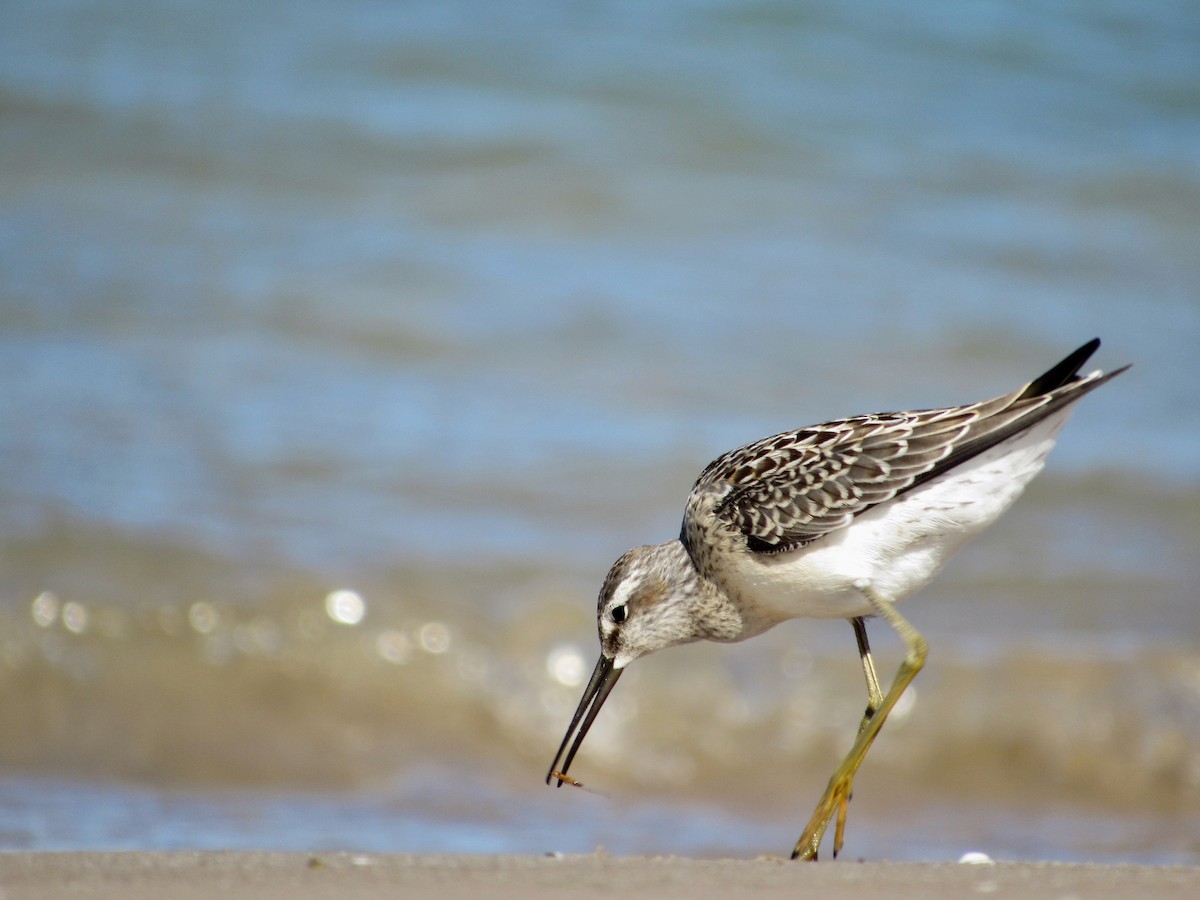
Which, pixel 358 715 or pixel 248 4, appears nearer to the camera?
pixel 358 715

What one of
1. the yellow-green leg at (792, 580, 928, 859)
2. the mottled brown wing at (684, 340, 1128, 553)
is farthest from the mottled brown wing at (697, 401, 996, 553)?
the yellow-green leg at (792, 580, 928, 859)

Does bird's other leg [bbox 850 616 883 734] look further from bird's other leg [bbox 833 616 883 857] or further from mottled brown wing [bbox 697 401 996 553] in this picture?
mottled brown wing [bbox 697 401 996 553]

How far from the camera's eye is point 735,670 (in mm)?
7707

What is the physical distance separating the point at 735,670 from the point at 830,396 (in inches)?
147

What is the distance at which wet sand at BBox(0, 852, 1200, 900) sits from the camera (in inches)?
156

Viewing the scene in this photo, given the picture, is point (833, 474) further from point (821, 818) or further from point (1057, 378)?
point (821, 818)

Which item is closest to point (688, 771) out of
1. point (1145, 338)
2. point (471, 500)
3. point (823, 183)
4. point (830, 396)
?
point (471, 500)

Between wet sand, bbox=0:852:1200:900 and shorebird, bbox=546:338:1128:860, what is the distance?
0.77 m

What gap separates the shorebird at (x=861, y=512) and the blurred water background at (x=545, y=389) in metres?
1.50

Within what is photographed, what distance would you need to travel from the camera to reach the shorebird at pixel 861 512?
16.4ft

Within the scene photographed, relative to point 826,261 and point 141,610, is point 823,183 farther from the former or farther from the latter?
point 141,610

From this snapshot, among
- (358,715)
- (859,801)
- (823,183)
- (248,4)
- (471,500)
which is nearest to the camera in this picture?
(859,801)

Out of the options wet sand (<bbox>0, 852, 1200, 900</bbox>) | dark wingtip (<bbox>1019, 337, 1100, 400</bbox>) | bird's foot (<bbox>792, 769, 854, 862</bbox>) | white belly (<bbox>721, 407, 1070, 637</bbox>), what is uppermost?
dark wingtip (<bbox>1019, 337, 1100, 400</bbox>)

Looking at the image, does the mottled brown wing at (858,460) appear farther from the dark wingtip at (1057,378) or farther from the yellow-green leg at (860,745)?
the yellow-green leg at (860,745)
